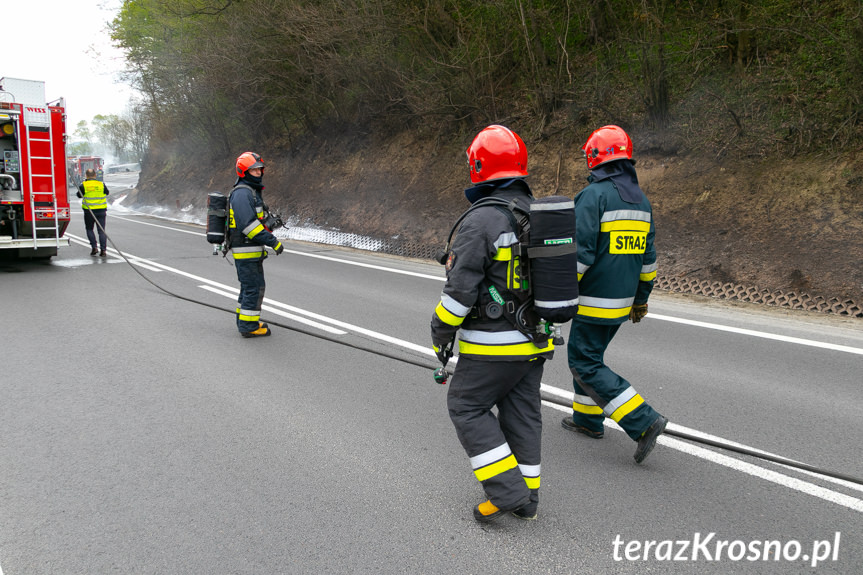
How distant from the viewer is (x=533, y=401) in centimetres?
330

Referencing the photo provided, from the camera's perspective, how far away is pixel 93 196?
43.1ft

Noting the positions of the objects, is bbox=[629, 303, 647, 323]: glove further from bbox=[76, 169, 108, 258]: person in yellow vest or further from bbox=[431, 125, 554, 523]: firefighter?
bbox=[76, 169, 108, 258]: person in yellow vest

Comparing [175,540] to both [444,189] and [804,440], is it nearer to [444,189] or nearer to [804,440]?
[804,440]

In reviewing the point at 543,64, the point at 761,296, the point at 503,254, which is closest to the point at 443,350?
the point at 503,254

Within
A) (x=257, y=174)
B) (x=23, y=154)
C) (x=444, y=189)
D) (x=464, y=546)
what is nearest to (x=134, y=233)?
(x=23, y=154)

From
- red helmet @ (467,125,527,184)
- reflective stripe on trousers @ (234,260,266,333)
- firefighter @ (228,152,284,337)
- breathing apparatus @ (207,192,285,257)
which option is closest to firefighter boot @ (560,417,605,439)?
red helmet @ (467,125,527,184)

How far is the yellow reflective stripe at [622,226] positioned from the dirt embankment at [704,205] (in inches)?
226

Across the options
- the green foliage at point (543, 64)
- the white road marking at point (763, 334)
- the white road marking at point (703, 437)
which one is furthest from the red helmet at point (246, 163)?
the green foliage at point (543, 64)

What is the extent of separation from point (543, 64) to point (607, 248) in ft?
39.2

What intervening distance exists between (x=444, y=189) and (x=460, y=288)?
43.5 feet

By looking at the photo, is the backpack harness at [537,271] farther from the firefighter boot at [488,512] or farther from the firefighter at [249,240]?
the firefighter at [249,240]

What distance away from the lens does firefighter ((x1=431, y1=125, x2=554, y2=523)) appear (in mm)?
3047

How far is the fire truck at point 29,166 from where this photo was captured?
1098 centimetres

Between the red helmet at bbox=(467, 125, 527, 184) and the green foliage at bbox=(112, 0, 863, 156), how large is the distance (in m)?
8.81
